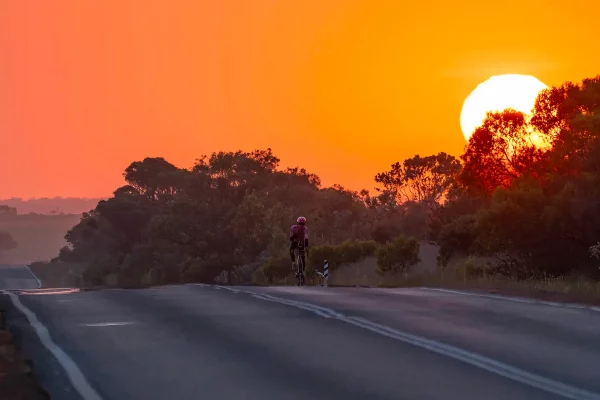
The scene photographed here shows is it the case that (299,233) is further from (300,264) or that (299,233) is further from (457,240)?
(457,240)

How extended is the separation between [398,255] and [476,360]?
37445 millimetres

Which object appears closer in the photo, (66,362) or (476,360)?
(476,360)

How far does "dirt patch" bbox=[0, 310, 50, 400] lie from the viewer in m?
10.8

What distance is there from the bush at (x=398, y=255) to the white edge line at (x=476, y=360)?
101ft

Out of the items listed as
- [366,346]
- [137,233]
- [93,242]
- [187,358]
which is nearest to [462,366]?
[366,346]

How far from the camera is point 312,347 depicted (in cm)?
1390

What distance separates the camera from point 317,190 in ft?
458

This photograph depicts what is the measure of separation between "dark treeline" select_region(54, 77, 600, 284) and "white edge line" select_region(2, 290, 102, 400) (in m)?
17.6

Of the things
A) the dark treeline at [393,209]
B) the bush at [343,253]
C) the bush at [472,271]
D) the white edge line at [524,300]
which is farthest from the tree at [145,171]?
the white edge line at [524,300]

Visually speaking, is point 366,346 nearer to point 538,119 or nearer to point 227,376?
point 227,376

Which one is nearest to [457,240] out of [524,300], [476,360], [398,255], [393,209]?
[398,255]

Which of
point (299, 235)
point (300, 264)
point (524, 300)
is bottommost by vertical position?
point (524, 300)

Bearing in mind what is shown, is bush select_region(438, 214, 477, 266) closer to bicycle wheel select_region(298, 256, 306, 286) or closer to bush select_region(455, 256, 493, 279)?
bush select_region(455, 256, 493, 279)

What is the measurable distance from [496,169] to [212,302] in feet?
101
